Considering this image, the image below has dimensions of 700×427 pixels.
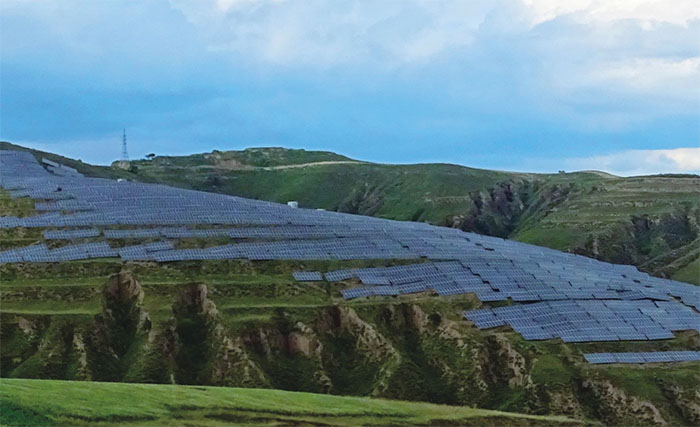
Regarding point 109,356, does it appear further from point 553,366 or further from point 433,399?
point 553,366

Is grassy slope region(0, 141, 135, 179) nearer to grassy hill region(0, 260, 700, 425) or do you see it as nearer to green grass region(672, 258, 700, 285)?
grassy hill region(0, 260, 700, 425)

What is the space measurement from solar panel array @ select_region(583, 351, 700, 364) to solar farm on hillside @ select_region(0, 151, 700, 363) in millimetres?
156

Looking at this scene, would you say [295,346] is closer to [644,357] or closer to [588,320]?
[588,320]

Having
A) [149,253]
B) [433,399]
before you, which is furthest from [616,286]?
[149,253]

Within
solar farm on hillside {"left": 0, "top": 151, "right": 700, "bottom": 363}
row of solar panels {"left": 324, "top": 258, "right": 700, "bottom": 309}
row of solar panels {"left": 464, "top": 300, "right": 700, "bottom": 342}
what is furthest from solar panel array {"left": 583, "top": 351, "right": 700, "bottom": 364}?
row of solar panels {"left": 324, "top": 258, "right": 700, "bottom": 309}

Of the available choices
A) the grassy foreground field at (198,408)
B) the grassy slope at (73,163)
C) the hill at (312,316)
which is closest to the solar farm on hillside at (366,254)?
the hill at (312,316)

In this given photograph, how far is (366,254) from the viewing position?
2968 inches

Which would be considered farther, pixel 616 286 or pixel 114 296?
pixel 616 286

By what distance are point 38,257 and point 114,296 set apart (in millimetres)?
7741

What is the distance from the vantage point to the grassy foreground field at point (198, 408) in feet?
121

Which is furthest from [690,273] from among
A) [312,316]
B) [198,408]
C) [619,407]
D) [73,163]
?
[73,163]

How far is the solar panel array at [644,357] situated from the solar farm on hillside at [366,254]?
0.16 meters

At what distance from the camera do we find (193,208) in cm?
8156

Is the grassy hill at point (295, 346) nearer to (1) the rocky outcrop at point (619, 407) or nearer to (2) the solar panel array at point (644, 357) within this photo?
A: (1) the rocky outcrop at point (619, 407)
